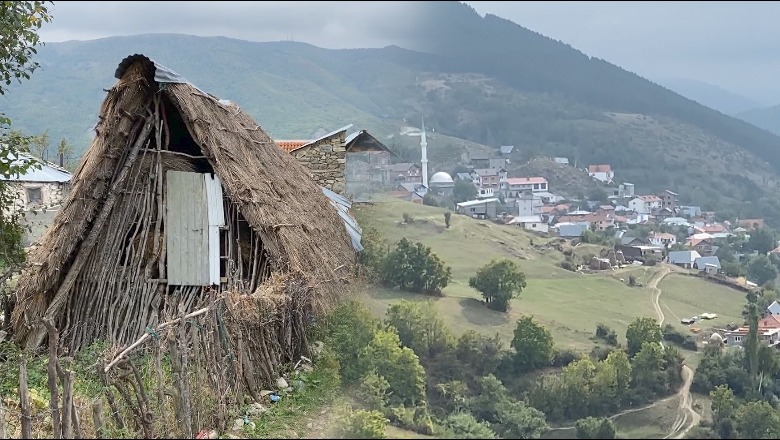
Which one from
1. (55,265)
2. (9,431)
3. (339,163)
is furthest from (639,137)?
(339,163)

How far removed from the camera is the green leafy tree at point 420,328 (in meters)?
3.74

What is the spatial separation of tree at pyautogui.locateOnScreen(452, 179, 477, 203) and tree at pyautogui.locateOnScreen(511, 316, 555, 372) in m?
1.62

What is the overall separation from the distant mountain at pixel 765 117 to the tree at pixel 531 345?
316 cm

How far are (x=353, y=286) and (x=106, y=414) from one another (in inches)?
118

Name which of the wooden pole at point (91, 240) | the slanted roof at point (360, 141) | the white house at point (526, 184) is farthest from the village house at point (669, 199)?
the slanted roof at point (360, 141)

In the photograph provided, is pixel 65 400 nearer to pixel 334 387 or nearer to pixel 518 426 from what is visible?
pixel 334 387

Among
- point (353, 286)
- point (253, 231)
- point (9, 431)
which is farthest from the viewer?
point (253, 231)

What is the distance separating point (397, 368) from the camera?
147 inches

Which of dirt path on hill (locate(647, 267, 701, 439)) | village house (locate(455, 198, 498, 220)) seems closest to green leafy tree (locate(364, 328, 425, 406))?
dirt path on hill (locate(647, 267, 701, 439))

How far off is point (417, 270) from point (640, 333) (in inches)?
54.8

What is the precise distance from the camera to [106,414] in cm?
483

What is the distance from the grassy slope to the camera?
12.6ft

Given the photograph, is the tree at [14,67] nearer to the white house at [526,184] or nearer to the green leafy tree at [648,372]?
the white house at [526,184]

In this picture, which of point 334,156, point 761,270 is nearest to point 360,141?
point 334,156
